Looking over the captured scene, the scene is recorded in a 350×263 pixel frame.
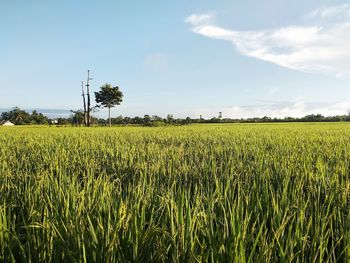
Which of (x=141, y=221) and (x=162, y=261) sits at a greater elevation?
A: (x=141, y=221)

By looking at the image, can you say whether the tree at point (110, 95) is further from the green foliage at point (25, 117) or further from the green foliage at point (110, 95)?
the green foliage at point (25, 117)

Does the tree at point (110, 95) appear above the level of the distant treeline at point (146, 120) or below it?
above

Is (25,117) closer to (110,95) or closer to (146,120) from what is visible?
(110,95)

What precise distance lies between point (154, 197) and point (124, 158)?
2.68 metres

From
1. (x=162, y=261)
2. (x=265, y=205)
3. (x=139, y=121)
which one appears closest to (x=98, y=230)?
(x=162, y=261)

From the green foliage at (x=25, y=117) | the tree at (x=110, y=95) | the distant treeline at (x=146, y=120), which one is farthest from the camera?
the green foliage at (x=25, y=117)

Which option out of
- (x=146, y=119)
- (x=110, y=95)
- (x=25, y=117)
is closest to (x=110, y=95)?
(x=110, y=95)

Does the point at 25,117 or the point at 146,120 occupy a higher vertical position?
the point at 25,117

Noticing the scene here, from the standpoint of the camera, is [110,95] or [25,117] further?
[25,117]

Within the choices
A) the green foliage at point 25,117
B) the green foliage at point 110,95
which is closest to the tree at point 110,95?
the green foliage at point 110,95

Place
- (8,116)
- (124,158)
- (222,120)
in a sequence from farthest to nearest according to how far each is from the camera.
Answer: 1. (8,116)
2. (222,120)
3. (124,158)

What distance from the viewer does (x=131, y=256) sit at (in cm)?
141

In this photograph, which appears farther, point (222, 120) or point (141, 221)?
point (222, 120)

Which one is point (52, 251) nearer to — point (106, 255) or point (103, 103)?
point (106, 255)
